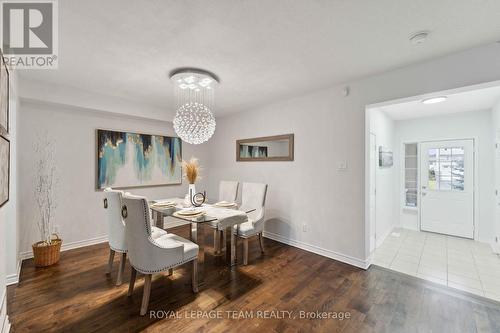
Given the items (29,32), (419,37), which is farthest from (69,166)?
(419,37)

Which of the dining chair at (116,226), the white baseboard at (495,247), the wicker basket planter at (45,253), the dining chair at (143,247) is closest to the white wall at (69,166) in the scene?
the wicker basket planter at (45,253)

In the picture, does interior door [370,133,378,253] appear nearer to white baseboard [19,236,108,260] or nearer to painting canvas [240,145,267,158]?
painting canvas [240,145,267,158]

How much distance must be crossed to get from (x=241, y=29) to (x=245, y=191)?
2475 millimetres

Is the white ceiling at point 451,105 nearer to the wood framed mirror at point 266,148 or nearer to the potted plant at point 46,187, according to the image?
the wood framed mirror at point 266,148

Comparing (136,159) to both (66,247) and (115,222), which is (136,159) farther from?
(115,222)

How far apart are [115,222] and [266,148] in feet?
8.79

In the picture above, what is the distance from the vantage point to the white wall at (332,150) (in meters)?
2.21

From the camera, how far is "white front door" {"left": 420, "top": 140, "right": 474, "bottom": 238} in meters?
4.04

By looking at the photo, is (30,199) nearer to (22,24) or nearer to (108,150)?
(108,150)

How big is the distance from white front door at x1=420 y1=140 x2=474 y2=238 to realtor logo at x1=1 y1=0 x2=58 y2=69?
612cm

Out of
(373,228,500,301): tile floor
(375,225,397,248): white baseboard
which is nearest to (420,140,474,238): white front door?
(373,228,500,301): tile floor

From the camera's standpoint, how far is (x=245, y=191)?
12.0 feet

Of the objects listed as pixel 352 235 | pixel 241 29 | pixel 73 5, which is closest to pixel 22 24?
pixel 73 5

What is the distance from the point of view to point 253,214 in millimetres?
3363
